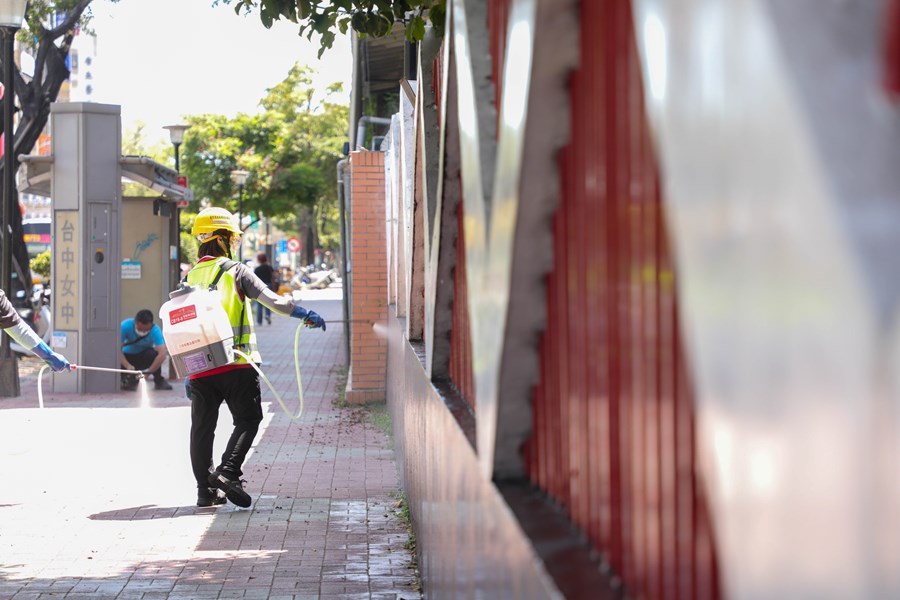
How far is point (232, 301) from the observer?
26.3ft

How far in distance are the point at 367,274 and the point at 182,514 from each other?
6.38 metres

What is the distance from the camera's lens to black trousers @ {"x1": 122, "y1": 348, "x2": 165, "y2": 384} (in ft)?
51.9

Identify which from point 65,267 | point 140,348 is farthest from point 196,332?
point 140,348

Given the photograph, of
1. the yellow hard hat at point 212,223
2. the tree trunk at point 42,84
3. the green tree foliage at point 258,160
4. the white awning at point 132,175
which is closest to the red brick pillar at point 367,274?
the white awning at point 132,175

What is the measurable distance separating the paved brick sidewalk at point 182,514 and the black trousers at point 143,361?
2226 mm

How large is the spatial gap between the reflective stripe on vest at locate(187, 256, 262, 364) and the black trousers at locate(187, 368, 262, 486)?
0.55ft

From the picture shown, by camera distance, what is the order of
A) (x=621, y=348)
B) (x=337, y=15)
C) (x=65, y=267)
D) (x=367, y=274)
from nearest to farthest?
1. (x=621, y=348)
2. (x=337, y=15)
3. (x=367, y=274)
4. (x=65, y=267)

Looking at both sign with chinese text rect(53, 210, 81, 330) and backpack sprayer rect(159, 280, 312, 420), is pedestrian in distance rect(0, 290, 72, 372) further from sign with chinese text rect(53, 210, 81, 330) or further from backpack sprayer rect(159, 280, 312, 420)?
sign with chinese text rect(53, 210, 81, 330)

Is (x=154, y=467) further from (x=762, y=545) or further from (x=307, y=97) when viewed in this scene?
(x=307, y=97)

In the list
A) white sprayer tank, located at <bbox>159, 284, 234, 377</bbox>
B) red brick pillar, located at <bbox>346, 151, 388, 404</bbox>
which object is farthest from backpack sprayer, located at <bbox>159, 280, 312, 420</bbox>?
red brick pillar, located at <bbox>346, 151, 388, 404</bbox>

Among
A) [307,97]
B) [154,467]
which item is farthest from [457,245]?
[307,97]

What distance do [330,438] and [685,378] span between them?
1023 cm

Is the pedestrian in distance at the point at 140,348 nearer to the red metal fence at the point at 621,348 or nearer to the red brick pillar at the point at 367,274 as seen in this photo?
the red brick pillar at the point at 367,274

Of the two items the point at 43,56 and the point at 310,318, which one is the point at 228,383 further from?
the point at 43,56
